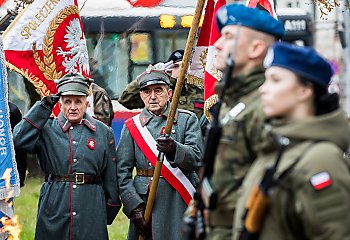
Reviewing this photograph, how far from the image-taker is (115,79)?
693 inches

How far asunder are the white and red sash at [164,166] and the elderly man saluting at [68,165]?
0.98 feet

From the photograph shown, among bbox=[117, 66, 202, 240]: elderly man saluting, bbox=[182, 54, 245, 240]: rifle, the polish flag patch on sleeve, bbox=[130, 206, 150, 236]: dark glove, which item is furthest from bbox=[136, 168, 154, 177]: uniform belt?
the polish flag patch on sleeve

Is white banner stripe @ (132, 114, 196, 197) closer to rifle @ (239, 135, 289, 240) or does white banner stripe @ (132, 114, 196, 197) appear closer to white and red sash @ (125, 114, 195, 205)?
white and red sash @ (125, 114, 195, 205)

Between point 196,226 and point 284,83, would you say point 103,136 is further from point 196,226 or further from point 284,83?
point 284,83

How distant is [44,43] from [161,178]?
2238 mm

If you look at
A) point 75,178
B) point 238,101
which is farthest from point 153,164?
point 238,101

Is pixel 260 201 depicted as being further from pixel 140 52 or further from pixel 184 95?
pixel 140 52

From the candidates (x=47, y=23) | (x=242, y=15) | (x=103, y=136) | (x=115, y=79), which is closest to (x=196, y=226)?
(x=242, y=15)

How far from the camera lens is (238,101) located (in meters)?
5.43

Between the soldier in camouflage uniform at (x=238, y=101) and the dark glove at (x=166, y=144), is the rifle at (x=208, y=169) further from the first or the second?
the dark glove at (x=166, y=144)

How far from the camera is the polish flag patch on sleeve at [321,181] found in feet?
14.0

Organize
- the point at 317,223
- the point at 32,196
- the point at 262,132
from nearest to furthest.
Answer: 1. the point at 317,223
2. the point at 262,132
3. the point at 32,196

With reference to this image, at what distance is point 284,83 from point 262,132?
708 mm

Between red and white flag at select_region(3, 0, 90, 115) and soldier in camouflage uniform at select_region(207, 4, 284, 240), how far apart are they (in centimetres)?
429
